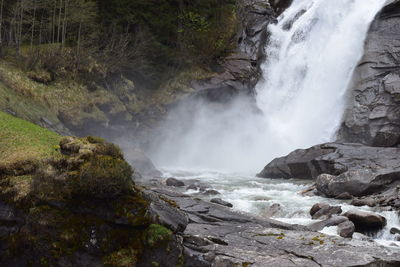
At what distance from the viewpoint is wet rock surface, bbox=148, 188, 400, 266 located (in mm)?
8391

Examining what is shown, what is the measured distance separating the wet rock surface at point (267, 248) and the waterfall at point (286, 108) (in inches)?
845

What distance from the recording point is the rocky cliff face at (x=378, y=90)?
28077 millimetres

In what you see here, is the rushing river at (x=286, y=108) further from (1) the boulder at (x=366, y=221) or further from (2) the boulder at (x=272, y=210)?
(1) the boulder at (x=366, y=221)

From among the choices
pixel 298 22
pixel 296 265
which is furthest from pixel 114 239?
pixel 298 22

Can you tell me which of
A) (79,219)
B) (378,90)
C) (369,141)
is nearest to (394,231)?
(79,219)

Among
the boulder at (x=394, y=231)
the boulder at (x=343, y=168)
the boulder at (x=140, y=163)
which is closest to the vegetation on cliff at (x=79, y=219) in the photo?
the boulder at (x=394, y=231)

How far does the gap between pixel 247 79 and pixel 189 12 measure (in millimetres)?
8397

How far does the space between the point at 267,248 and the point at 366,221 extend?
19.2ft

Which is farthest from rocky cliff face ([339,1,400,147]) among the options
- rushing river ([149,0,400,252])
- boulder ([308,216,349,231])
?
boulder ([308,216,349,231])

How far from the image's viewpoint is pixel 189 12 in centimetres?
3781

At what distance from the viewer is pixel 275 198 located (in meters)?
18.6

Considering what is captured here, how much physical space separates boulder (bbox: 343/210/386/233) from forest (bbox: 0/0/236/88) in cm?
2308

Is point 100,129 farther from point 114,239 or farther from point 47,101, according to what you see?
point 114,239

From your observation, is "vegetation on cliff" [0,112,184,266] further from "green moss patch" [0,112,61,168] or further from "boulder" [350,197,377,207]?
"boulder" [350,197,377,207]
